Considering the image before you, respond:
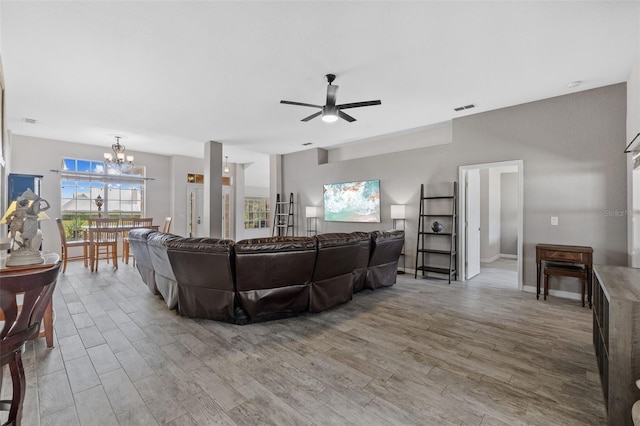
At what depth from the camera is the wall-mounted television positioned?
20.6 feet

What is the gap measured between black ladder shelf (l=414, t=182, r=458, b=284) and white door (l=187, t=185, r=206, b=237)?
6.33 metres

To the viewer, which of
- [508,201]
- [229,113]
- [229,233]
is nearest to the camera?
[229,113]

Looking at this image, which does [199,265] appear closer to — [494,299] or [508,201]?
[494,299]

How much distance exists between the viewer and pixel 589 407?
5.84ft

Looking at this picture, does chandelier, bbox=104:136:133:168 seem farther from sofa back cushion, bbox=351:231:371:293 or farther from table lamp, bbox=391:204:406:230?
table lamp, bbox=391:204:406:230

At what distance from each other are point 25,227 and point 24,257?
0.75ft

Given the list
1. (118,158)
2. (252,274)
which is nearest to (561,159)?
(252,274)

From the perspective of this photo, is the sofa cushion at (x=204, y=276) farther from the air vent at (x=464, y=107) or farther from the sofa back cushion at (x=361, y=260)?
the air vent at (x=464, y=107)

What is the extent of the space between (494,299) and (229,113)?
4950 mm

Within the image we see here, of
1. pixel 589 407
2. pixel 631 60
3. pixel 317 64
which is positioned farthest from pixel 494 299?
pixel 317 64

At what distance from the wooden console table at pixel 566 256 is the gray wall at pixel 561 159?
30 centimetres

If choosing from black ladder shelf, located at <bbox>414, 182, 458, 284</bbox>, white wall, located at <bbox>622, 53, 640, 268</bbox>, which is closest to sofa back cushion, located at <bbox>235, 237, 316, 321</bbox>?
black ladder shelf, located at <bbox>414, 182, 458, 284</bbox>

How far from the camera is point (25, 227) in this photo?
7.16 feet

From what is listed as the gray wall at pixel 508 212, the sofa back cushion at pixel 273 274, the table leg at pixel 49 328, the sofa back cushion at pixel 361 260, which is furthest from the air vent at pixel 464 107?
the table leg at pixel 49 328
